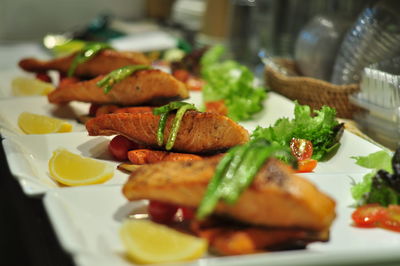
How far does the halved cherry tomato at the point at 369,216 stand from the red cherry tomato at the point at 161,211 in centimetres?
56

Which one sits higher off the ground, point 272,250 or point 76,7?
point 272,250

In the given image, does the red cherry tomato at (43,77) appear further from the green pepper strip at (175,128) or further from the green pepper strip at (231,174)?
the green pepper strip at (231,174)

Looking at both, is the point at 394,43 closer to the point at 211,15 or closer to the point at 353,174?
the point at 353,174

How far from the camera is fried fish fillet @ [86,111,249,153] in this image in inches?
89.0

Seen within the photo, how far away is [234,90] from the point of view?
3295mm

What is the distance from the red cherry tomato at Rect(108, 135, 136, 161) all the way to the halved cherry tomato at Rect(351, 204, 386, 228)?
3.30 feet

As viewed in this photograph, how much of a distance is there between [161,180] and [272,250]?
37 centimetres

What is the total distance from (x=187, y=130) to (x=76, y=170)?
0.48 meters

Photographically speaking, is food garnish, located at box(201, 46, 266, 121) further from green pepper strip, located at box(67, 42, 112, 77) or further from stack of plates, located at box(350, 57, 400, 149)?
green pepper strip, located at box(67, 42, 112, 77)

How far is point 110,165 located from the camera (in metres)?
2.15

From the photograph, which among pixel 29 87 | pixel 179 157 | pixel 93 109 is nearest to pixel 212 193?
pixel 179 157

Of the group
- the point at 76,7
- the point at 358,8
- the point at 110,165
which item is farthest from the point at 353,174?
the point at 76,7

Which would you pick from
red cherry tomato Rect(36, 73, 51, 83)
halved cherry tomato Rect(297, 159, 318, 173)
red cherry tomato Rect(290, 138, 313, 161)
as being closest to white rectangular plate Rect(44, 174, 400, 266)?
halved cherry tomato Rect(297, 159, 318, 173)

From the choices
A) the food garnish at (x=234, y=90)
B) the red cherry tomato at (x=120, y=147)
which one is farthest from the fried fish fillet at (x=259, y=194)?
the food garnish at (x=234, y=90)
